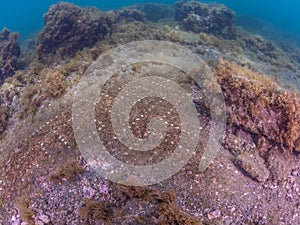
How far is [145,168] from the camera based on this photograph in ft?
21.1

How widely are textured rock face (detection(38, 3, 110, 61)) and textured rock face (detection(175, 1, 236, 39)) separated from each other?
8.34 m

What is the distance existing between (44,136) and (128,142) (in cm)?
266

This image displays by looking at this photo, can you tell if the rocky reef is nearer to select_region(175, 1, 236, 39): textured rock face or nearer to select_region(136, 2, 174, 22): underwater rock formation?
select_region(175, 1, 236, 39): textured rock face

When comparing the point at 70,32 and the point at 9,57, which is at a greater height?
the point at 70,32

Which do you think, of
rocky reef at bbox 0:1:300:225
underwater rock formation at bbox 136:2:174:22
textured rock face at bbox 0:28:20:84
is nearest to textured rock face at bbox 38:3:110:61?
textured rock face at bbox 0:28:20:84

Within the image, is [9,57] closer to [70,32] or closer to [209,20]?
[70,32]

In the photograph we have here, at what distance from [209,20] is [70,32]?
11755 mm

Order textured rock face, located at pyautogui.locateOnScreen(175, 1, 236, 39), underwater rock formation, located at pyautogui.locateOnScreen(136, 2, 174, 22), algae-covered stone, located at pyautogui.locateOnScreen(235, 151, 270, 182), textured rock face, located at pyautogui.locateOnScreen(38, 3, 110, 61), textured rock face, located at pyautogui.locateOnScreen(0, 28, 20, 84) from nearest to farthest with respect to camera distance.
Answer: algae-covered stone, located at pyautogui.locateOnScreen(235, 151, 270, 182) → textured rock face, located at pyautogui.locateOnScreen(38, 3, 110, 61) → textured rock face, located at pyautogui.locateOnScreen(0, 28, 20, 84) → textured rock face, located at pyautogui.locateOnScreen(175, 1, 236, 39) → underwater rock formation, located at pyautogui.locateOnScreen(136, 2, 174, 22)

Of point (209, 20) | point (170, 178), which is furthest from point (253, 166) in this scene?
point (209, 20)

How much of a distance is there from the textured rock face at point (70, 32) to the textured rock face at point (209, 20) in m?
8.34

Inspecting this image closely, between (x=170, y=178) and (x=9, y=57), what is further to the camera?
(x=9, y=57)

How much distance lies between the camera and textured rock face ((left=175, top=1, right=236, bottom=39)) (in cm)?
2075

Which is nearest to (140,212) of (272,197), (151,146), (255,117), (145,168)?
(145,168)

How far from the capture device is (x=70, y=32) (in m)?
14.3
